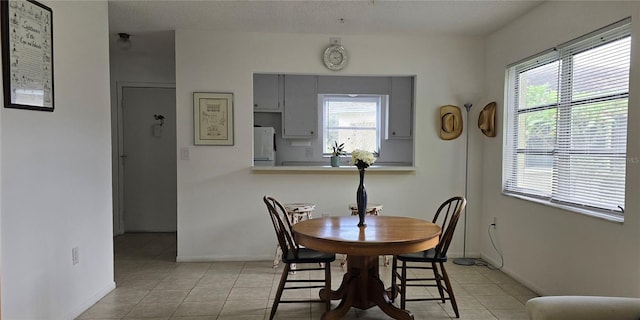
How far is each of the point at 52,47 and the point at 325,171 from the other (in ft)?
8.11

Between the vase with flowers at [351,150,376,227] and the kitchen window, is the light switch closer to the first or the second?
the vase with flowers at [351,150,376,227]

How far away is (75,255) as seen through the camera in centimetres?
247

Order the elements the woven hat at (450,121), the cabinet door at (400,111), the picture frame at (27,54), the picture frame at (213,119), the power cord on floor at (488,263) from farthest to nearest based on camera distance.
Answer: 1. the cabinet door at (400,111)
2. the woven hat at (450,121)
3. the picture frame at (213,119)
4. the power cord on floor at (488,263)
5. the picture frame at (27,54)

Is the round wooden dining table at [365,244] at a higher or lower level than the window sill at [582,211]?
lower

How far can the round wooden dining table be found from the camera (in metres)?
2.02

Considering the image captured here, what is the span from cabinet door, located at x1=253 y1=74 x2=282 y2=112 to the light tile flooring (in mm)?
2125

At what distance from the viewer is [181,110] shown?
3.63 m

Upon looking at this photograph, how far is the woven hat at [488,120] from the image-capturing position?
3537 millimetres

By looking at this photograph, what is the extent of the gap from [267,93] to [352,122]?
1.30m

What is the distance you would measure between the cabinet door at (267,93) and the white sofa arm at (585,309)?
393 centimetres

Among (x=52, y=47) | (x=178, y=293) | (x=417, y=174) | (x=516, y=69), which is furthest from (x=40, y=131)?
(x=516, y=69)

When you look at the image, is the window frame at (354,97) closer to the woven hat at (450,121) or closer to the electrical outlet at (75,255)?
the woven hat at (450,121)

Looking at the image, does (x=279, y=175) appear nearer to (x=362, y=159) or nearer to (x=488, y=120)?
(x=362, y=159)

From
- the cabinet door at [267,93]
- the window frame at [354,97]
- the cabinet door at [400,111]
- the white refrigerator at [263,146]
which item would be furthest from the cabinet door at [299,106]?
the cabinet door at [400,111]
